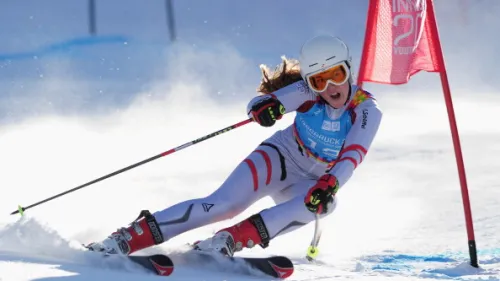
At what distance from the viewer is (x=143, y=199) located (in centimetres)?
611

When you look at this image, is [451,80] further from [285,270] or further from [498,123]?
[285,270]


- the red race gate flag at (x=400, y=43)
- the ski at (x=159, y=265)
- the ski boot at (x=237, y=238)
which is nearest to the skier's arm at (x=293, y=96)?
the ski boot at (x=237, y=238)

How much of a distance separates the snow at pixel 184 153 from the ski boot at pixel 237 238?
4.7 inches

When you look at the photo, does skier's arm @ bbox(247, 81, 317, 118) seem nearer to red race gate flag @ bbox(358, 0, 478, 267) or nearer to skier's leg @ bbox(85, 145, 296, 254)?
skier's leg @ bbox(85, 145, 296, 254)

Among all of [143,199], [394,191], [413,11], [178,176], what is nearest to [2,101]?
[178,176]

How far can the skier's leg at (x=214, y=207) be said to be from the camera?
381 cm

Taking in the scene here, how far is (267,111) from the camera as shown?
412cm

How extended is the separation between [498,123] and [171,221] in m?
5.58

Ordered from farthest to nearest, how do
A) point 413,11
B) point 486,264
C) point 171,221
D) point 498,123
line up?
point 498,123
point 413,11
point 486,264
point 171,221

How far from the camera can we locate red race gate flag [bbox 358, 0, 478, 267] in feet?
16.4

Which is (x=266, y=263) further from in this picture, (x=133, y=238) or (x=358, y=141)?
(x=358, y=141)

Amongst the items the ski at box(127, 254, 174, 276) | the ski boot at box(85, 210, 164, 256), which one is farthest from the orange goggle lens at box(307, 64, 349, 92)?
the ski at box(127, 254, 174, 276)

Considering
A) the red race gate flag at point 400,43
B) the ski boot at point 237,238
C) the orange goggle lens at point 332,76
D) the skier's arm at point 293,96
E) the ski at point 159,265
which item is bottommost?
the ski at point 159,265

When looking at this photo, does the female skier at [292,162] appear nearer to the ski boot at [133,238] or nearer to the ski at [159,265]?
the ski boot at [133,238]
